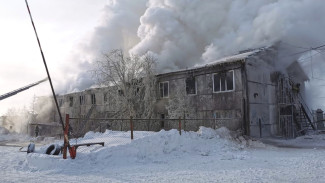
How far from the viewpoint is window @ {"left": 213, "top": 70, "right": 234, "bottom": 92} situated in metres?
18.9

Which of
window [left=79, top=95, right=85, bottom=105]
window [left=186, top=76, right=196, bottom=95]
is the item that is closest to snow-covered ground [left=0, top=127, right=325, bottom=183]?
window [left=186, top=76, right=196, bottom=95]

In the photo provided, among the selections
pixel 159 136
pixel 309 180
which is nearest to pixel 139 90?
pixel 159 136

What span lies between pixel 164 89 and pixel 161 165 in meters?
14.2

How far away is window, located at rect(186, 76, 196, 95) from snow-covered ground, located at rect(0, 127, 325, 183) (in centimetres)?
889

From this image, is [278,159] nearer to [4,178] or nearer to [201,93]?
[4,178]

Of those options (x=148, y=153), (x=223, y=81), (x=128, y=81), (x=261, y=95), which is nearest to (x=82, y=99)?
(x=128, y=81)

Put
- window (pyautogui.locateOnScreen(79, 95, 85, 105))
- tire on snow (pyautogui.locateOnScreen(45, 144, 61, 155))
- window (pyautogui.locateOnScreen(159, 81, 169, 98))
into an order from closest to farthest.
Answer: tire on snow (pyautogui.locateOnScreen(45, 144, 61, 155))
window (pyautogui.locateOnScreen(159, 81, 169, 98))
window (pyautogui.locateOnScreen(79, 95, 85, 105))

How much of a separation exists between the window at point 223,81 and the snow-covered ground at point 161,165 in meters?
7.09

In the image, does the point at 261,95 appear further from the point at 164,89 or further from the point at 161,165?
the point at 161,165

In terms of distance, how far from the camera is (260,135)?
62.4ft

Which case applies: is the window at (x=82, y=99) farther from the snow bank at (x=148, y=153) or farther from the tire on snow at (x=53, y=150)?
the tire on snow at (x=53, y=150)

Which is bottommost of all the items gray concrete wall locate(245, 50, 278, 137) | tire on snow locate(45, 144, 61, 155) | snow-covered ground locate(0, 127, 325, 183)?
snow-covered ground locate(0, 127, 325, 183)

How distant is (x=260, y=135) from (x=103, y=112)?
15647 mm

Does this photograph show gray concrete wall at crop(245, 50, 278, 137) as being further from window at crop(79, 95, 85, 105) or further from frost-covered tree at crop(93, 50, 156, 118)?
window at crop(79, 95, 85, 105)
